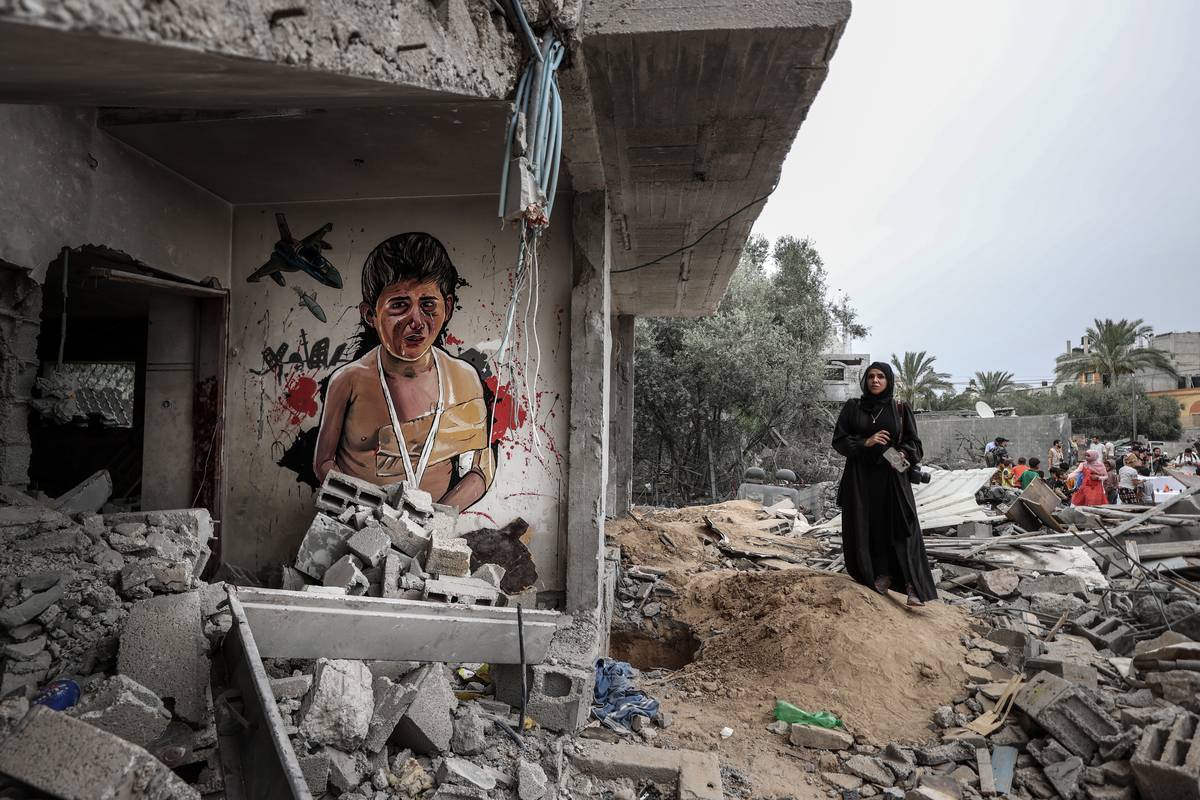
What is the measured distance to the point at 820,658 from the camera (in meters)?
5.01

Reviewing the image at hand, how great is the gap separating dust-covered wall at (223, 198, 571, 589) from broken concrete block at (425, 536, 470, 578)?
0.93 metres

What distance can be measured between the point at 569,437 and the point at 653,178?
227 cm

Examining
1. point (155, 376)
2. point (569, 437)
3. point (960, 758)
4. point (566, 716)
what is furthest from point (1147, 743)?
point (155, 376)

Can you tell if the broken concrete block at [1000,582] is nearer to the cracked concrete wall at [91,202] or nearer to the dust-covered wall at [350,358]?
the dust-covered wall at [350,358]

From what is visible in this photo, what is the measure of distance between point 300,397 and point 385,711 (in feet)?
11.5

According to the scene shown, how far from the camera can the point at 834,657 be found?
16.3 feet

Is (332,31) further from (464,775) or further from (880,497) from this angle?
(880,497)

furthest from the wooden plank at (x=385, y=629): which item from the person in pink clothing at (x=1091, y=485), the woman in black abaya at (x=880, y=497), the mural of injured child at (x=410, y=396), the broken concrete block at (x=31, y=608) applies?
the person in pink clothing at (x=1091, y=485)

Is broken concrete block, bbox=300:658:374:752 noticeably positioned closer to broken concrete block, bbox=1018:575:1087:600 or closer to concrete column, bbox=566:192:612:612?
concrete column, bbox=566:192:612:612

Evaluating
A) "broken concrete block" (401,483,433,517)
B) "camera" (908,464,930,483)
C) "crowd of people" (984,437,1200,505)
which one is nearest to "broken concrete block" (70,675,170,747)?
"broken concrete block" (401,483,433,517)

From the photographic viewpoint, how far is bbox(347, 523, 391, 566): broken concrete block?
448cm

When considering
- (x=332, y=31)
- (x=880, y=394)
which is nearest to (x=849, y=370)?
(x=880, y=394)

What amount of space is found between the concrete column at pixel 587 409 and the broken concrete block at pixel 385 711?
223 cm

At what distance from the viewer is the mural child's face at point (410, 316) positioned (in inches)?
226
